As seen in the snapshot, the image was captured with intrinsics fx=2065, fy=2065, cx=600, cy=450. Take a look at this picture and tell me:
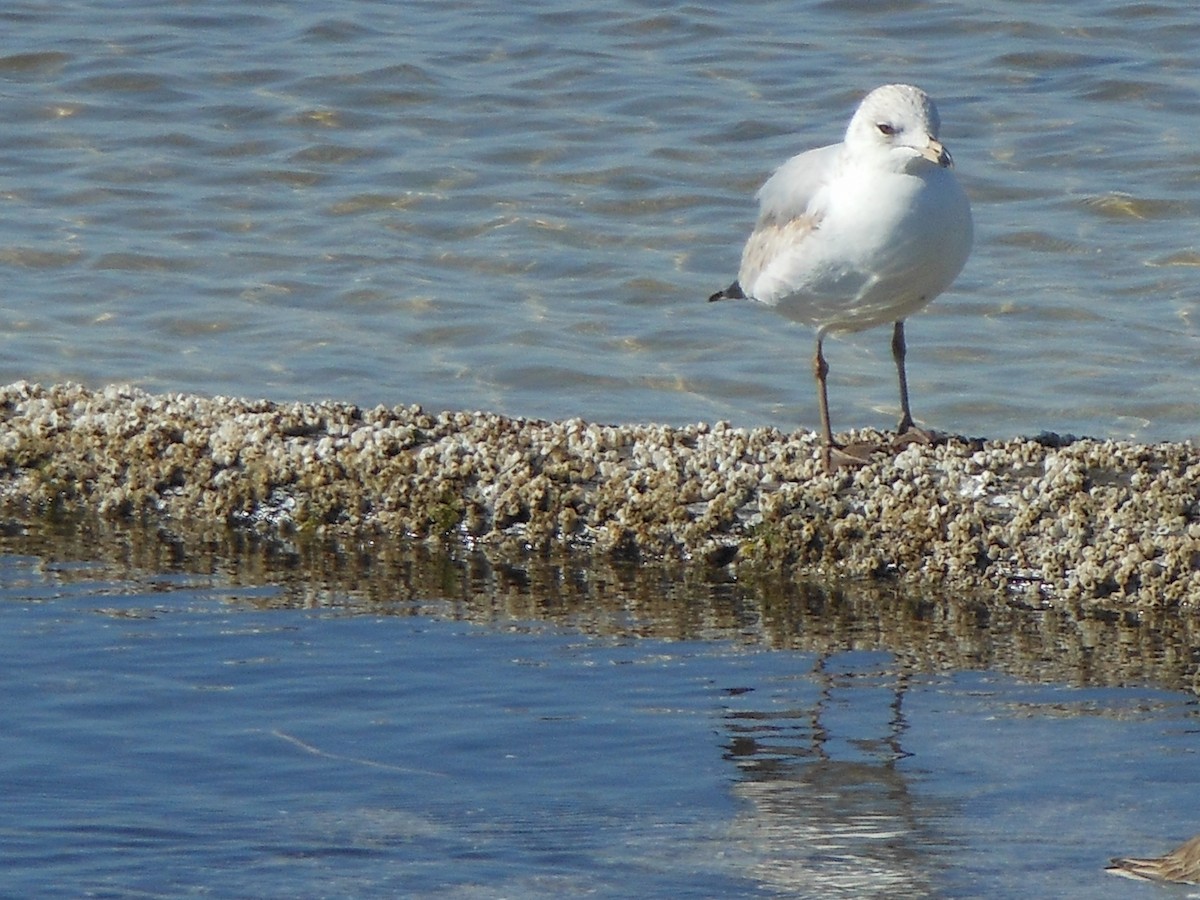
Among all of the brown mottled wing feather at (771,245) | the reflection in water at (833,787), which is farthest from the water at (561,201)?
the reflection in water at (833,787)

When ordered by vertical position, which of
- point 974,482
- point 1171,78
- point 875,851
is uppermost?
point 1171,78

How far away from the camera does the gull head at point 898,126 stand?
20.5 ft

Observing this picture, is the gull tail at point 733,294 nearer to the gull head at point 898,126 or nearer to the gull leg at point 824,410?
the gull leg at point 824,410

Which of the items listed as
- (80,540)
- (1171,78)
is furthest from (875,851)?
(1171,78)

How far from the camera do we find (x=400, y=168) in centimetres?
1193

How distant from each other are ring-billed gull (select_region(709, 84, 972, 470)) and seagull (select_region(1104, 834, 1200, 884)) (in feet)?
8.26

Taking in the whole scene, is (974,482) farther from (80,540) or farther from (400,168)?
(400,168)

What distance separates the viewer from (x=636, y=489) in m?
6.24

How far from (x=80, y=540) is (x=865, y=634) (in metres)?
2.46

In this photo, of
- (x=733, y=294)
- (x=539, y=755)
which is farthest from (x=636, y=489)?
(x=539, y=755)

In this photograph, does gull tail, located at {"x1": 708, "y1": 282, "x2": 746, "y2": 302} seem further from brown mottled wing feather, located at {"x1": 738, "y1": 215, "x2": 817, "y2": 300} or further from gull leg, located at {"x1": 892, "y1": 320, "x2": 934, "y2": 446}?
gull leg, located at {"x1": 892, "y1": 320, "x2": 934, "y2": 446}

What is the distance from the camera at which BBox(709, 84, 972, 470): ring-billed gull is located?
20.5 ft

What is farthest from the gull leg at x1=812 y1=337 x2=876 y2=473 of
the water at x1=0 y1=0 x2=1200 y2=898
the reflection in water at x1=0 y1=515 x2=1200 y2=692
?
the water at x1=0 y1=0 x2=1200 y2=898

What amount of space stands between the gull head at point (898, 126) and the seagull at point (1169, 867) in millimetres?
2866
